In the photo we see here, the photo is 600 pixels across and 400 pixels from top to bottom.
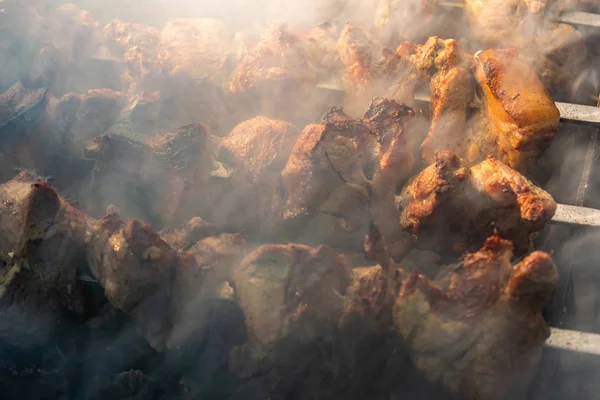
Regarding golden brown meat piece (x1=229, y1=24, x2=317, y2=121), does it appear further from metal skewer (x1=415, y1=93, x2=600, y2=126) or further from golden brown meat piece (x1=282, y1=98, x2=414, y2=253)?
metal skewer (x1=415, y1=93, x2=600, y2=126)

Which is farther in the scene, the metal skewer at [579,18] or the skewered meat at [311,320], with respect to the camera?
the metal skewer at [579,18]

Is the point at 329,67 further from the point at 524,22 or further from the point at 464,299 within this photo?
the point at 464,299

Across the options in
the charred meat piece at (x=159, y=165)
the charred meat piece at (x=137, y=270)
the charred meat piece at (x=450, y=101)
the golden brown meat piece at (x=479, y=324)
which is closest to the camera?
the golden brown meat piece at (x=479, y=324)

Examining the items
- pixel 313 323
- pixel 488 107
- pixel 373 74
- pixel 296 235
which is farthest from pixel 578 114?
pixel 313 323

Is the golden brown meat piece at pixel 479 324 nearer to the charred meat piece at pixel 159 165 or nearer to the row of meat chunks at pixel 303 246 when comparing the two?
the row of meat chunks at pixel 303 246

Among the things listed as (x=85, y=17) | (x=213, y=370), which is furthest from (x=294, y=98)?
(x=85, y=17)

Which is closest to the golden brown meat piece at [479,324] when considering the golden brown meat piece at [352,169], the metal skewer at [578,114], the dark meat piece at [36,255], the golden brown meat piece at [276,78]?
A: the golden brown meat piece at [352,169]

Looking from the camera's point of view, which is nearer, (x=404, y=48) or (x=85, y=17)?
(x=404, y=48)
